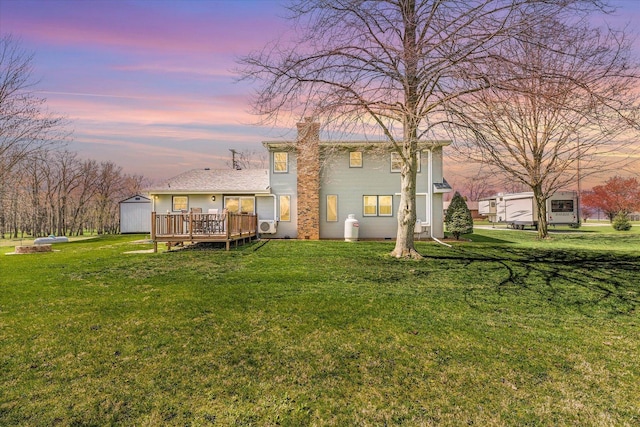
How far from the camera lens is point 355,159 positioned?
1783 cm

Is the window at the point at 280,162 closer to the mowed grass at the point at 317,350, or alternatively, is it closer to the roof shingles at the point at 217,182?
the roof shingles at the point at 217,182

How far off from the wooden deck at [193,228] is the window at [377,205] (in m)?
6.90

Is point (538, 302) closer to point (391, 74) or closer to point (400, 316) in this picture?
point (400, 316)

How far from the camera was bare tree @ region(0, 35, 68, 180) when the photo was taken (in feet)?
58.2

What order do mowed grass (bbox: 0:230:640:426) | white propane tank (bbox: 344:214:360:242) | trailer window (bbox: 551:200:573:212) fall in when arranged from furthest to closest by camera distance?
trailer window (bbox: 551:200:573:212) < white propane tank (bbox: 344:214:360:242) < mowed grass (bbox: 0:230:640:426)

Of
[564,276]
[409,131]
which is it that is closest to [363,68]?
[409,131]

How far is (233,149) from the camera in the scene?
28.7 metres

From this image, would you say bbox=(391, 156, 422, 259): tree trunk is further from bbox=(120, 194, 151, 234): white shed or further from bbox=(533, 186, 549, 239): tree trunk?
bbox=(120, 194, 151, 234): white shed

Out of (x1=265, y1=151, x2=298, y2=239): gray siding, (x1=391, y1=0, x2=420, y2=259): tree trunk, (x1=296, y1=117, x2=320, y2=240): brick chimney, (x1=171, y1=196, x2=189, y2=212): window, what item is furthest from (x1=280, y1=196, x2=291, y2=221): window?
(x1=391, y1=0, x2=420, y2=259): tree trunk

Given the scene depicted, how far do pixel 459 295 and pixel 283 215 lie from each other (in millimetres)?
12192

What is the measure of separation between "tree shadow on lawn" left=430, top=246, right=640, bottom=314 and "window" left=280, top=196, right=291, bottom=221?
8583 millimetres

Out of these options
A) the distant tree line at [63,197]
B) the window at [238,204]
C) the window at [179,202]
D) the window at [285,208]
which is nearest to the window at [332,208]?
the window at [285,208]

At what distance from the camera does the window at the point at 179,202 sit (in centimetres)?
1884

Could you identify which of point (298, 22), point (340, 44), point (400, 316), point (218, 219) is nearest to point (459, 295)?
point (400, 316)
